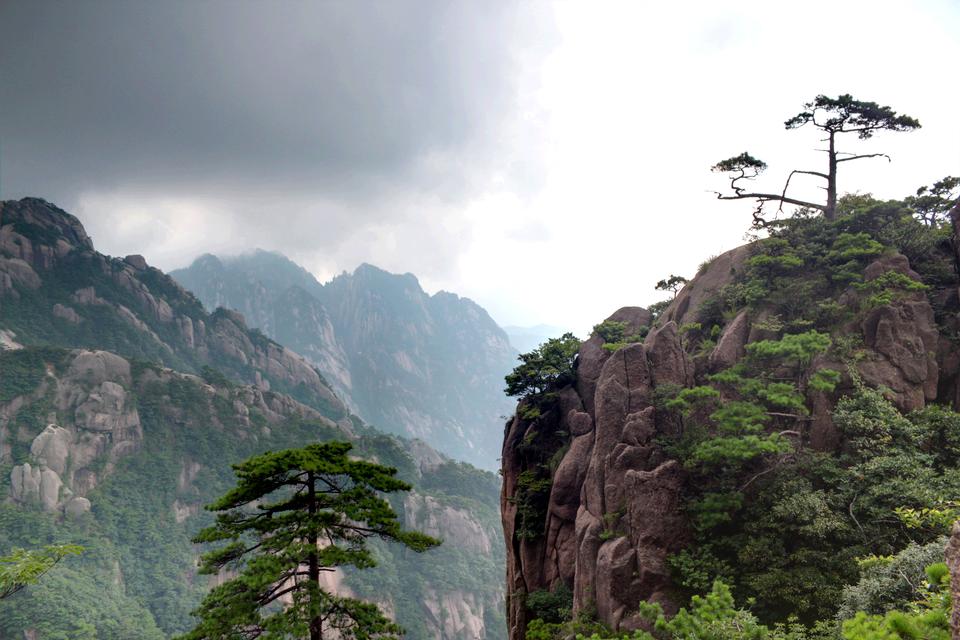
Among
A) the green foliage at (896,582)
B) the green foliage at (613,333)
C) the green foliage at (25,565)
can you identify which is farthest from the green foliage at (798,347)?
the green foliage at (25,565)

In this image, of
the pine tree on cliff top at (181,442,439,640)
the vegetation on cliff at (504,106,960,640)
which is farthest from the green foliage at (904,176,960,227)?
the pine tree on cliff top at (181,442,439,640)

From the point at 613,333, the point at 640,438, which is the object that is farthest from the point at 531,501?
the point at 613,333

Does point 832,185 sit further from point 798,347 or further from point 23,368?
point 23,368

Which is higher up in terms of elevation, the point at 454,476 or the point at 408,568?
the point at 454,476

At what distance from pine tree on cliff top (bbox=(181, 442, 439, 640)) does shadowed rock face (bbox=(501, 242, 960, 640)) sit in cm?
861

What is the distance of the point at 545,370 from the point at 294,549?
1778 cm

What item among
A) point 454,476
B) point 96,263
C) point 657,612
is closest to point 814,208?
point 657,612

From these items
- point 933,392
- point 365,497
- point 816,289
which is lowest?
point 365,497

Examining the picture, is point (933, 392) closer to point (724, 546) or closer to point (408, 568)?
point (724, 546)

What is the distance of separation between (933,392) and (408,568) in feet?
367

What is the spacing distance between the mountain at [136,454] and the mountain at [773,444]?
70.9 meters

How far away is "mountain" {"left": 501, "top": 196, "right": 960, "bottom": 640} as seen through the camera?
12.9 metres

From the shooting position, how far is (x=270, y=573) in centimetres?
953

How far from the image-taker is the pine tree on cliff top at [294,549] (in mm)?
9562
